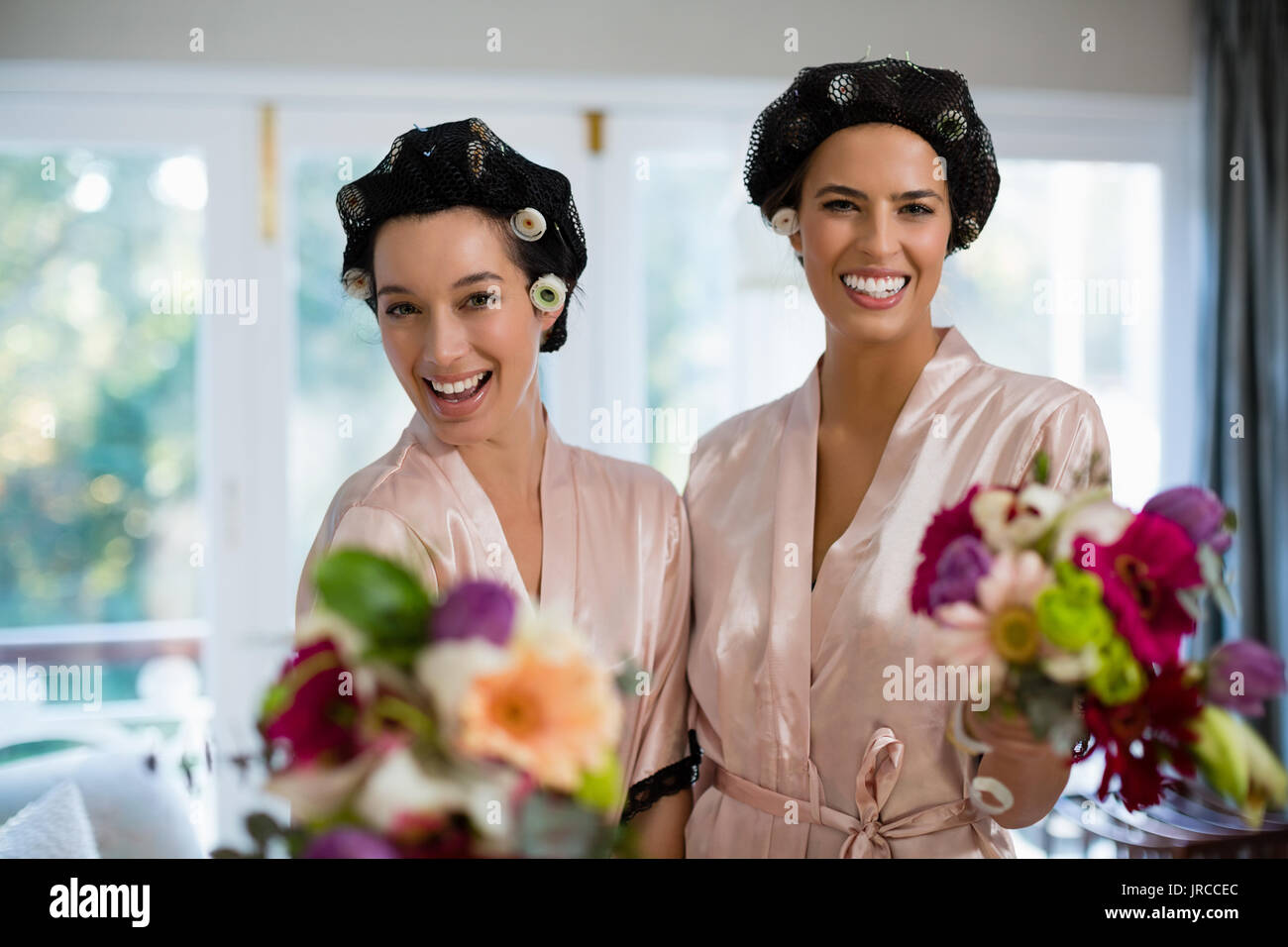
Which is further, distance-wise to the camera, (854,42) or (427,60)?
(427,60)

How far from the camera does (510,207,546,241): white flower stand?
106cm

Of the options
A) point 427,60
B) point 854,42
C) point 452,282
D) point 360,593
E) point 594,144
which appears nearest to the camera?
point 360,593

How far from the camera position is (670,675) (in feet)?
3.79

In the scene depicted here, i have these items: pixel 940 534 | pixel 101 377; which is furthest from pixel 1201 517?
pixel 101 377

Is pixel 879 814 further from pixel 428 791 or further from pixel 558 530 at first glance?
pixel 428 791

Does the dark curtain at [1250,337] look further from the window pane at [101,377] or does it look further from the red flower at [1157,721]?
the window pane at [101,377]

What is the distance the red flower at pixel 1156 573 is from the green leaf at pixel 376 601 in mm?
407

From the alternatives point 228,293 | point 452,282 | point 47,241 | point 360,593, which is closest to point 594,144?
point 228,293

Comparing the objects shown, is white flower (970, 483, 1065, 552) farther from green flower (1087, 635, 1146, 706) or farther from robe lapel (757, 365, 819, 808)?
robe lapel (757, 365, 819, 808)

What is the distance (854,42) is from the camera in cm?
204

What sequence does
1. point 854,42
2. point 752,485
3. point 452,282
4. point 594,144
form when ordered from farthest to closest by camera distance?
point 594,144 → point 854,42 → point 752,485 → point 452,282

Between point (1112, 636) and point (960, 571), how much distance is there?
0.31 feet

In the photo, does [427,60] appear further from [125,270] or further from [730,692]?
[730,692]

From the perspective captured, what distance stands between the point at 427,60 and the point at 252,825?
210cm
